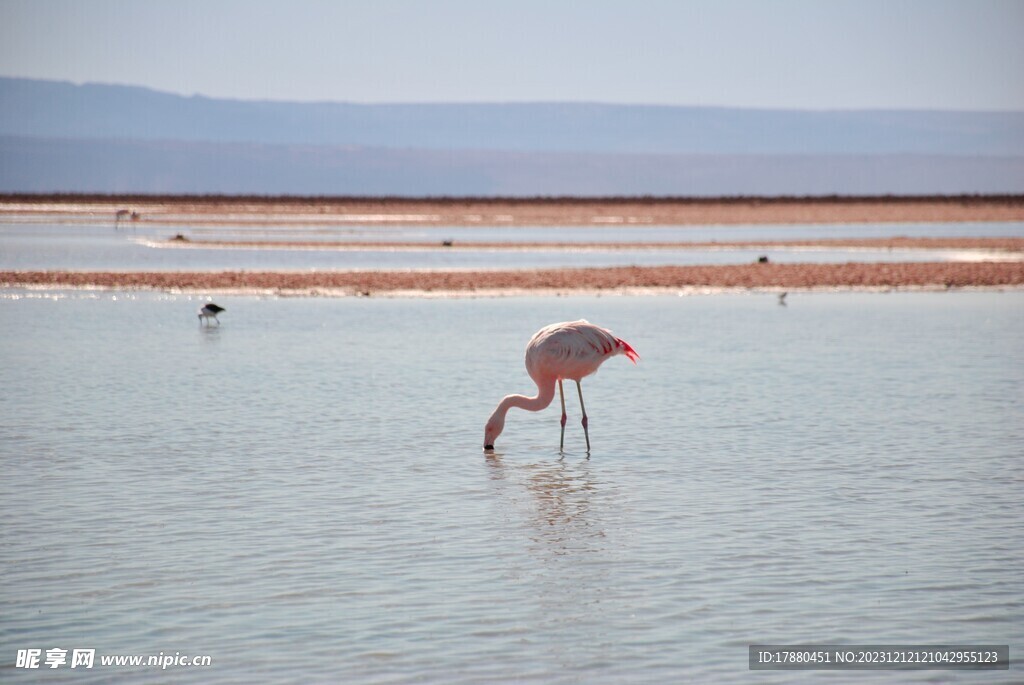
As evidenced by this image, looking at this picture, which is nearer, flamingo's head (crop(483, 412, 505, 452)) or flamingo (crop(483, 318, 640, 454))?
flamingo's head (crop(483, 412, 505, 452))

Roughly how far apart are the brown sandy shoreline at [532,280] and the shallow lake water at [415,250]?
160 inches

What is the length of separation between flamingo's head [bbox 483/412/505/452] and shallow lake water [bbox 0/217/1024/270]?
23.4m

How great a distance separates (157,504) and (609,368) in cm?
874

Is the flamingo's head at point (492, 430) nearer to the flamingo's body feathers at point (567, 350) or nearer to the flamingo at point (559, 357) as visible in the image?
the flamingo at point (559, 357)

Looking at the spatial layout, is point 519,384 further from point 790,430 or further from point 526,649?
point 526,649

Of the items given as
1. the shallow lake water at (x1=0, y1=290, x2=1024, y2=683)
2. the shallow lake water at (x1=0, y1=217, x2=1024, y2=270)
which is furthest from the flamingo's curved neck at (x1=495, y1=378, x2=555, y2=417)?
the shallow lake water at (x1=0, y1=217, x2=1024, y2=270)

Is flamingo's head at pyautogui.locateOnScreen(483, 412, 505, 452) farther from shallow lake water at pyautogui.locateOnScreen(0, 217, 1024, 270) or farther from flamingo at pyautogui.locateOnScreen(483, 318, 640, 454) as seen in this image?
shallow lake water at pyautogui.locateOnScreen(0, 217, 1024, 270)

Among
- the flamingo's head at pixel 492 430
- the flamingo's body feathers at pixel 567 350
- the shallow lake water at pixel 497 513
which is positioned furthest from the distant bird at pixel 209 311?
the flamingo's head at pixel 492 430

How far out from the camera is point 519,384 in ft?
50.1

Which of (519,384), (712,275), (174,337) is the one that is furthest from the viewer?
(712,275)

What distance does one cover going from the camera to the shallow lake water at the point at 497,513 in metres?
6.44

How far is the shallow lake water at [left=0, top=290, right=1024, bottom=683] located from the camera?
21.1 feet

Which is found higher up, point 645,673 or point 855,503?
point 855,503

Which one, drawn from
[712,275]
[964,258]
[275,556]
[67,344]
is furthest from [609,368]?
[964,258]
